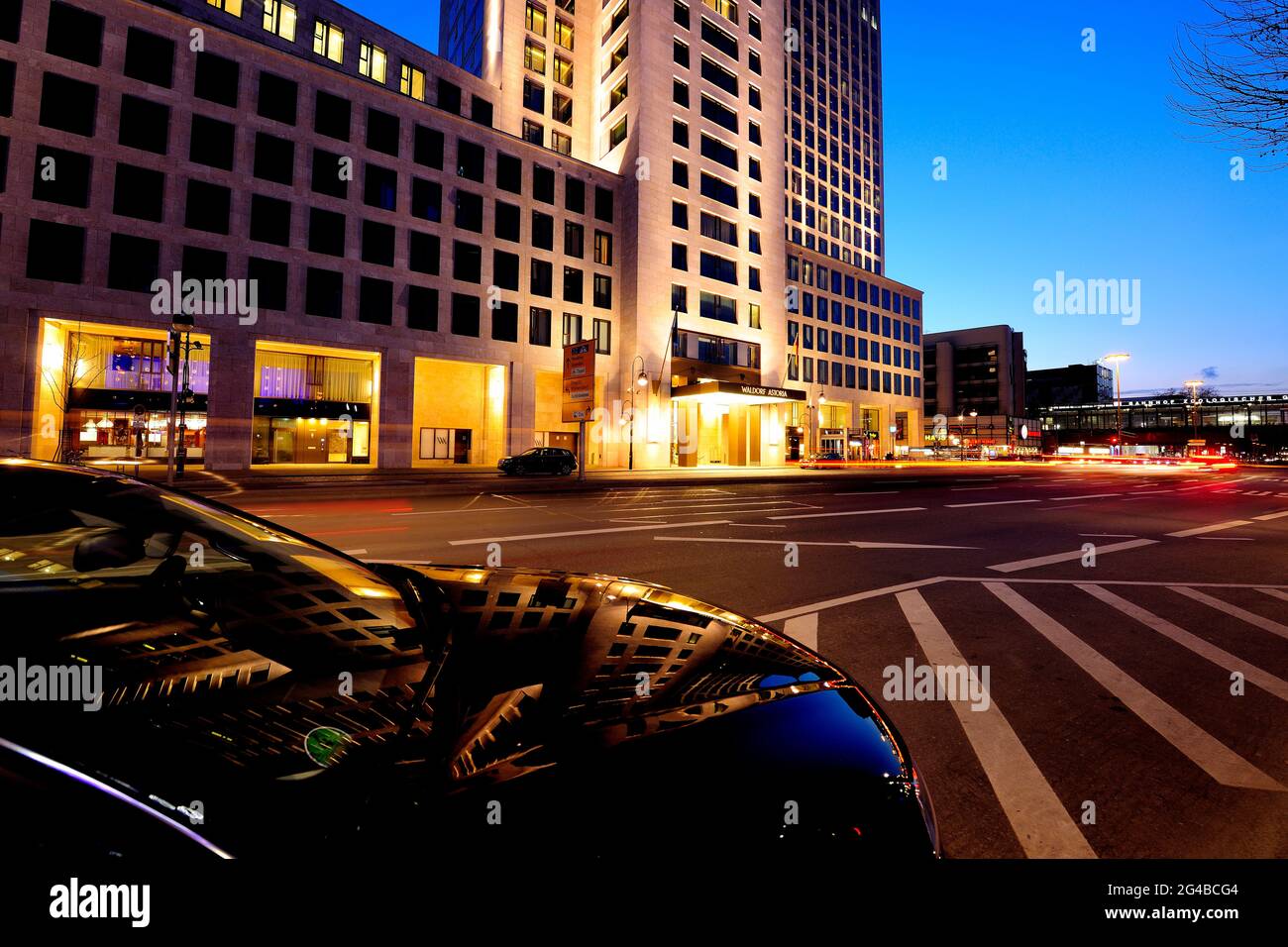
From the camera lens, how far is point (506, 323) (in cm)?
3609

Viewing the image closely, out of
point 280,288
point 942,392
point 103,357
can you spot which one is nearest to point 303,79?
point 280,288

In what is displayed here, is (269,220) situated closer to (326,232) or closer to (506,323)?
(326,232)

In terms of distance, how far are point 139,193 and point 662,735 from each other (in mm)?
36481

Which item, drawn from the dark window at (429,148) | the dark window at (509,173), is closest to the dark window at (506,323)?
the dark window at (509,173)

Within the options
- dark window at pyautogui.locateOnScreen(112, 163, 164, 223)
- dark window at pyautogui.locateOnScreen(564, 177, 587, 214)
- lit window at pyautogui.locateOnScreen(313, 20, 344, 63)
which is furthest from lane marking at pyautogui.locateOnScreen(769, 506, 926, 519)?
lit window at pyautogui.locateOnScreen(313, 20, 344, 63)

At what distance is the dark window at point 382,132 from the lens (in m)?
31.8

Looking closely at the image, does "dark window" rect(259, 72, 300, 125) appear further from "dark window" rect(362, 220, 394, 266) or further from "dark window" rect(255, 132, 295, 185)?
"dark window" rect(362, 220, 394, 266)

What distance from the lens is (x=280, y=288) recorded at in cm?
2891

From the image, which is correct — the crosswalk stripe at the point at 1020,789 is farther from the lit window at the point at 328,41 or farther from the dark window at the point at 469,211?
the lit window at the point at 328,41

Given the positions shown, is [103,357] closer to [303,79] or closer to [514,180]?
[303,79]

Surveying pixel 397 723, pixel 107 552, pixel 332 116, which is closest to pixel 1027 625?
pixel 397 723

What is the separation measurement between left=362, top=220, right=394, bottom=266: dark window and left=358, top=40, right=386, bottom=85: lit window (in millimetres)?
11144

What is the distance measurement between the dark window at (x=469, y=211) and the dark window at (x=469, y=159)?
1249 millimetres

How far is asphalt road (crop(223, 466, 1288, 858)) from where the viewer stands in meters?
2.50
